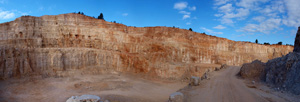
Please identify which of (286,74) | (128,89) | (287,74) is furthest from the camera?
(128,89)

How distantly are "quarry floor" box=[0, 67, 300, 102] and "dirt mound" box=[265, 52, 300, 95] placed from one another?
69cm

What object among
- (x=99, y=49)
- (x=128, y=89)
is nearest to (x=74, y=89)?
(x=128, y=89)

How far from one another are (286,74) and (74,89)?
20.9 m

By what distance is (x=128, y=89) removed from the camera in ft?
71.7

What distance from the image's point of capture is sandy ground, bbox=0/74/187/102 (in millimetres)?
16328

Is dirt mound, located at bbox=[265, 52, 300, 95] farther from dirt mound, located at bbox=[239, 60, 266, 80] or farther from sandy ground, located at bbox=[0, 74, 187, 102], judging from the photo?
sandy ground, located at bbox=[0, 74, 187, 102]

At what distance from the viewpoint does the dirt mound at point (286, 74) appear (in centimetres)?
911

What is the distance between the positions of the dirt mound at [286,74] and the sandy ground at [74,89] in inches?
380

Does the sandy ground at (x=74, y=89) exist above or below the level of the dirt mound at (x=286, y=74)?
below

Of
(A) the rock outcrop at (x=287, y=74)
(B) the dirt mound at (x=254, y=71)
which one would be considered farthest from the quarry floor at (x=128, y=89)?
(B) the dirt mound at (x=254, y=71)

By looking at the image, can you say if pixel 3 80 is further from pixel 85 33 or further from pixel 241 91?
pixel 241 91

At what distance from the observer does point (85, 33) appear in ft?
→ 98.4

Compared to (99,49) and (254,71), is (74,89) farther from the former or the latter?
(254,71)

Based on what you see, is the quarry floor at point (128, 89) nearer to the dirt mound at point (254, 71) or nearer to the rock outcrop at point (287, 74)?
the rock outcrop at point (287, 74)
